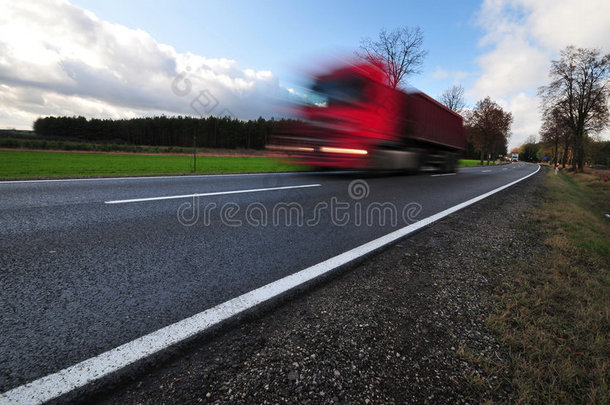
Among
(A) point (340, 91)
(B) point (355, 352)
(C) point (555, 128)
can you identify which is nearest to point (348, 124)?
(A) point (340, 91)

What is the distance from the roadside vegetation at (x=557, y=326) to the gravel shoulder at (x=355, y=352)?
0.09 metres

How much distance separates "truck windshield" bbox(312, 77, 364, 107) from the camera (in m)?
6.41

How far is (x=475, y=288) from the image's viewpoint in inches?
75.1

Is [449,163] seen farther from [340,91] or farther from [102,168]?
[102,168]

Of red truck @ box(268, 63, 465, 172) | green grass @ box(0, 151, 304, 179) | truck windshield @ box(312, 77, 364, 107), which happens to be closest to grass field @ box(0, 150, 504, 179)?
green grass @ box(0, 151, 304, 179)

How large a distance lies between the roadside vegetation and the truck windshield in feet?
16.5

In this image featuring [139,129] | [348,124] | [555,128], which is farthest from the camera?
[139,129]

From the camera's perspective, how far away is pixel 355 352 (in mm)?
1261

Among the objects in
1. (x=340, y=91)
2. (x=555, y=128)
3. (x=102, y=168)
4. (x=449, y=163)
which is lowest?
(x=102, y=168)

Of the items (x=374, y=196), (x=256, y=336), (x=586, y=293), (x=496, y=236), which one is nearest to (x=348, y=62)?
(x=374, y=196)

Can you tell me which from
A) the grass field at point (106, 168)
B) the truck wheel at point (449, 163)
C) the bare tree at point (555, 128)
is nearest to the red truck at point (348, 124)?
the grass field at point (106, 168)

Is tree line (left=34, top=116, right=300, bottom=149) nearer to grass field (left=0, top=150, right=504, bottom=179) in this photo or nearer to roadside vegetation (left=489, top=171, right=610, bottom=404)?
grass field (left=0, top=150, right=504, bottom=179)

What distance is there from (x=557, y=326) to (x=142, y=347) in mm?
2192

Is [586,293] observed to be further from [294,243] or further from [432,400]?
[294,243]
